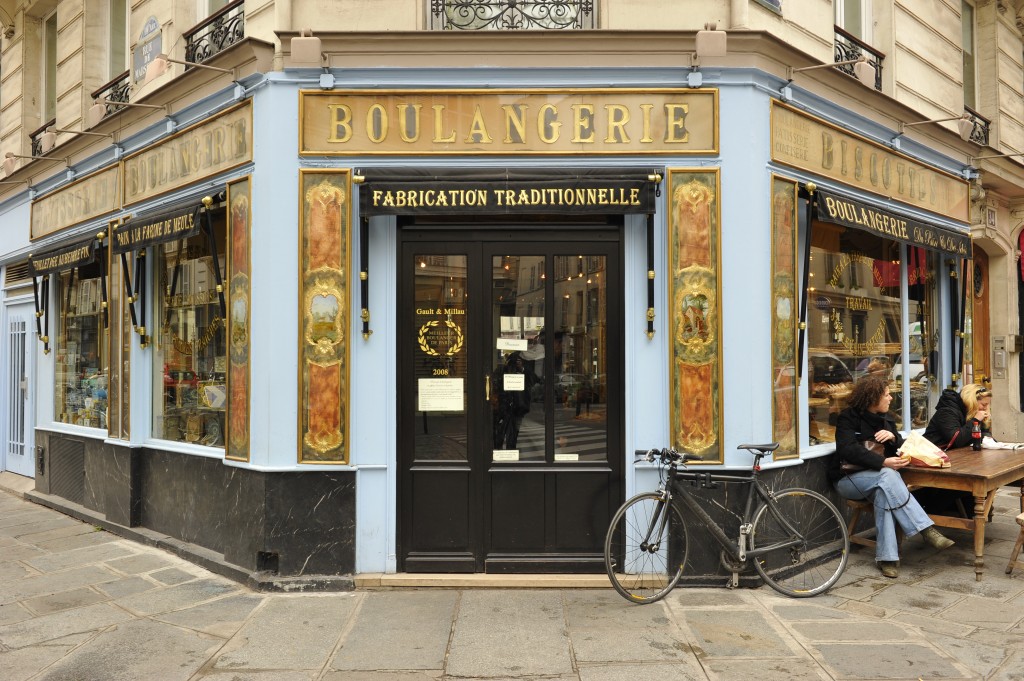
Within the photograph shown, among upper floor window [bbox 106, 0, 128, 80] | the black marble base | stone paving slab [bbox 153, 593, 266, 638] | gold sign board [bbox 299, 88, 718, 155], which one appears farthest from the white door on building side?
gold sign board [bbox 299, 88, 718, 155]

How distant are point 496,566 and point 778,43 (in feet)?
16.0

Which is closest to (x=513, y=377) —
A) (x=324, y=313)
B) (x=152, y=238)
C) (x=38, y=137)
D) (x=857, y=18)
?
(x=324, y=313)

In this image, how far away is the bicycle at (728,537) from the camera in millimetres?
5324

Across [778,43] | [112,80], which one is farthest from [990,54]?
[112,80]

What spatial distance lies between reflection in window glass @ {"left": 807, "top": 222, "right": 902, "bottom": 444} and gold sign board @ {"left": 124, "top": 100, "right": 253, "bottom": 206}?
17.2 feet

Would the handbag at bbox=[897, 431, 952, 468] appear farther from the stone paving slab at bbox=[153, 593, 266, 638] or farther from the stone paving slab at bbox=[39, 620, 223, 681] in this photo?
the stone paving slab at bbox=[39, 620, 223, 681]

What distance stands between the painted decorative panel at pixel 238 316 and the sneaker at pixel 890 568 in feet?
17.8

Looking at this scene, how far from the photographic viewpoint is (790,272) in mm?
5992

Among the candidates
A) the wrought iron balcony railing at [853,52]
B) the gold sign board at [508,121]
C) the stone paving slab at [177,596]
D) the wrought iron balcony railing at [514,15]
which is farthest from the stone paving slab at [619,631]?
the wrought iron balcony railing at [853,52]

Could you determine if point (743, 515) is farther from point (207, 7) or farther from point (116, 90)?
point (116, 90)

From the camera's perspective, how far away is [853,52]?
7117 mm

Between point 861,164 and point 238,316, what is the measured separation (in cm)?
606

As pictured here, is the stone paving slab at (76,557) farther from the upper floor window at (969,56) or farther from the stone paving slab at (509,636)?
the upper floor window at (969,56)

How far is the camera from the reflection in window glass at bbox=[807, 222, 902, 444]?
6617mm
